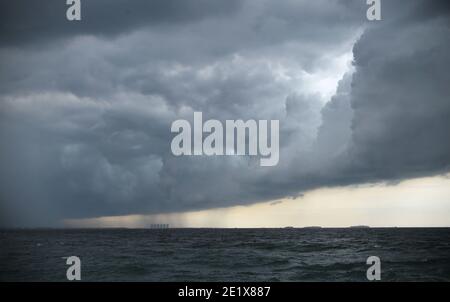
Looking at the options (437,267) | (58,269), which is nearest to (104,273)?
(58,269)

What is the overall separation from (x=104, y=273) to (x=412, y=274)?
20707mm
